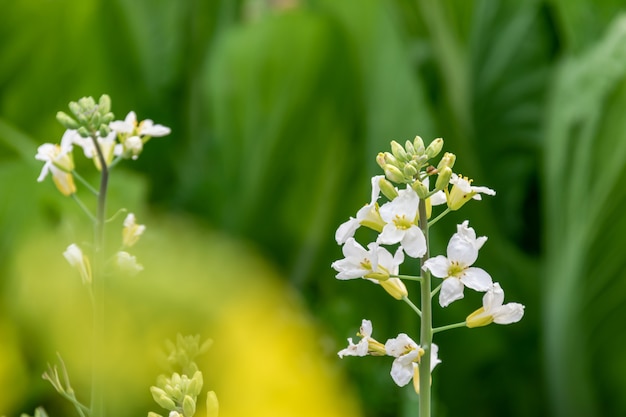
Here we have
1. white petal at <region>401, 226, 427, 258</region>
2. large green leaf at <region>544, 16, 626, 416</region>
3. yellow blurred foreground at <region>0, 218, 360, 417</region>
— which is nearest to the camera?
white petal at <region>401, 226, 427, 258</region>

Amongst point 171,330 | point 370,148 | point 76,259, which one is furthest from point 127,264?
point 370,148

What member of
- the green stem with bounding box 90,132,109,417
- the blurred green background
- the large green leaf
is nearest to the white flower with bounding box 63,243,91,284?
the green stem with bounding box 90,132,109,417

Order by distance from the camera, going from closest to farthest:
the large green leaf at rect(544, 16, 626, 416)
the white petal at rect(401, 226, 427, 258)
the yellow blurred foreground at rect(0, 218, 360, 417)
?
the white petal at rect(401, 226, 427, 258), the yellow blurred foreground at rect(0, 218, 360, 417), the large green leaf at rect(544, 16, 626, 416)

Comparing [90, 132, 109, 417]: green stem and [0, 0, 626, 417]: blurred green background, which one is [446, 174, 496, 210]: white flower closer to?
[90, 132, 109, 417]: green stem

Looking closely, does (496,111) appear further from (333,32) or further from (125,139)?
(125,139)

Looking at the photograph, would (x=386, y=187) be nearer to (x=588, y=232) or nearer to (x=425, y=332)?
(x=425, y=332)

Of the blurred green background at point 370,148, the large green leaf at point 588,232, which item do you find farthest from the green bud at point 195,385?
the large green leaf at point 588,232
